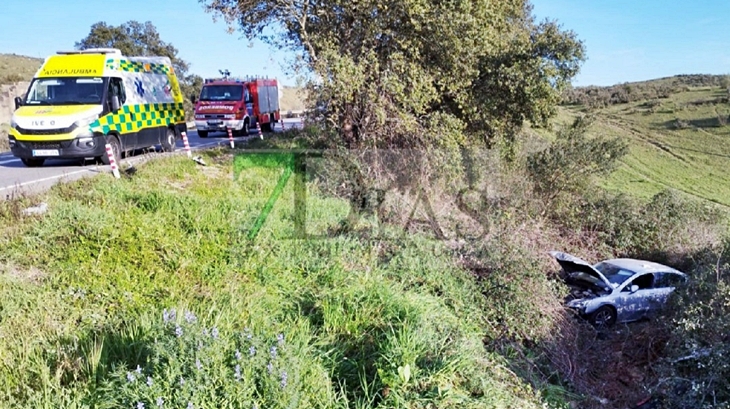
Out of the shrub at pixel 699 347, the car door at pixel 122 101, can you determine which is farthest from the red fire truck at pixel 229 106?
the shrub at pixel 699 347

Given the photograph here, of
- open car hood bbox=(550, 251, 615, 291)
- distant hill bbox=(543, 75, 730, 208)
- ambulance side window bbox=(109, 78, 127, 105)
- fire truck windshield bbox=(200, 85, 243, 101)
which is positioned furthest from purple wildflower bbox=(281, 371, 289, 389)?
fire truck windshield bbox=(200, 85, 243, 101)

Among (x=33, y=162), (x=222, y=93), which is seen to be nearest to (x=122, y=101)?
(x=33, y=162)

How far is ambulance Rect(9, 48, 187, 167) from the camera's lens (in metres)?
9.02

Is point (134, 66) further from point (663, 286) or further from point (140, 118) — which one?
point (663, 286)

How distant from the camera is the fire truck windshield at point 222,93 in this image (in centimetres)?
1896

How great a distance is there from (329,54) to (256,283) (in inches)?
265

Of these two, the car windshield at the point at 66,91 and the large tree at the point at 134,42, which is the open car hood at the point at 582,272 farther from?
the large tree at the point at 134,42

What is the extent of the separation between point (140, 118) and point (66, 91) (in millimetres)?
1880

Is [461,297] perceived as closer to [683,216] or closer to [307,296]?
[307,296]

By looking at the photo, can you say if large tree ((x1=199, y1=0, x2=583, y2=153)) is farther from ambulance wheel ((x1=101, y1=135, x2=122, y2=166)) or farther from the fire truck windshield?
the fire truck windshield

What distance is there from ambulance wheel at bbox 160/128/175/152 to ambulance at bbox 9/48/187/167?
3.15ft

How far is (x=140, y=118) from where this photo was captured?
11.3 m

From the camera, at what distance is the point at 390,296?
4891 millimetres

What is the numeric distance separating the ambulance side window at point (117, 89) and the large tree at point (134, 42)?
2370cm
